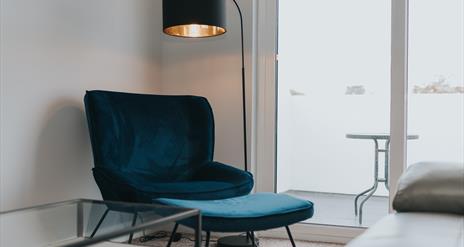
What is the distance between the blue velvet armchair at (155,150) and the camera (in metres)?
2.40

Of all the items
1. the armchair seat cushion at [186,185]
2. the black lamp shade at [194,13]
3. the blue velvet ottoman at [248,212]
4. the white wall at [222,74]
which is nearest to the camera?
the blue velvet ottoman at [248,212]

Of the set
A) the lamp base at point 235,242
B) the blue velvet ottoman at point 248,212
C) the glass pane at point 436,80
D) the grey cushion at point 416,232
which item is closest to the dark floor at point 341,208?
the glass pane at point 436,80

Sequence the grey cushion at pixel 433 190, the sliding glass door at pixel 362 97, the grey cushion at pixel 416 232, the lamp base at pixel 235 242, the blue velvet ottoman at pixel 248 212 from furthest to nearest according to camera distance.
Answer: the sliding glass door at pixel 362 97, the lamp base at pixel 235 242, the blue velvet ottoman at pixel 248 212, the grey cushion at pixel 433 190, the grey cushion at pixel 416 232

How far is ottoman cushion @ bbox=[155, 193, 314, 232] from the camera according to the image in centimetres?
202

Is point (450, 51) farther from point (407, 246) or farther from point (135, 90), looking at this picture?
point (407, 246)

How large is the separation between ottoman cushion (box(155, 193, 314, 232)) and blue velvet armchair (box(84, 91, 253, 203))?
17cm

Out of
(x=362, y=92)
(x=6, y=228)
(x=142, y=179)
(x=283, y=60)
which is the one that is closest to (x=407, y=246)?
(x=6, y=228)

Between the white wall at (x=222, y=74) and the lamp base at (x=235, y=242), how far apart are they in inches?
19.7

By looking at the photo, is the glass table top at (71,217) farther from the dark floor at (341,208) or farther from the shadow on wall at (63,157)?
the dark floor at (341,208)

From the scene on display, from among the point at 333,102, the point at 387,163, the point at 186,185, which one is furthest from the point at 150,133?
the point at 387,163

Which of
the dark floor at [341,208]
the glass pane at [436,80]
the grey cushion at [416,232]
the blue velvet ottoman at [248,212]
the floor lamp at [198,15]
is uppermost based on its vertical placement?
the floor lamp at [198,15]

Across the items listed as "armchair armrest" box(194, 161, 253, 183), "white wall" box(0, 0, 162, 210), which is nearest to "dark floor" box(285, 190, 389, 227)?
"armchair armrest" box(194, 161, 253, 183)

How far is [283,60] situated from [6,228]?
2.13 metres

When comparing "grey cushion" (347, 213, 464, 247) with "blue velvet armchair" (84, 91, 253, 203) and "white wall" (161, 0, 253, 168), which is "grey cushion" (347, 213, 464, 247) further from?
"white wall" (161, 0, 253, 168)
